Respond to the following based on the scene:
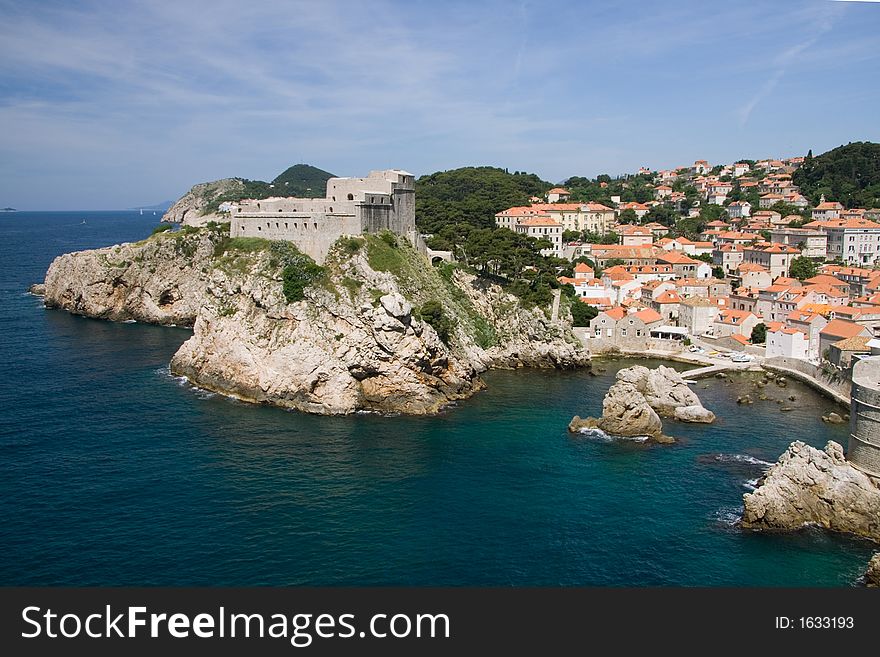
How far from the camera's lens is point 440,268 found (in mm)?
48562

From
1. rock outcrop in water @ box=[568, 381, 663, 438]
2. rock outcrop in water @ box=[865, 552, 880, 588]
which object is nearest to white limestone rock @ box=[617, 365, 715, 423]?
rock outcrop in water @ box=[568, 381, 663, 438]

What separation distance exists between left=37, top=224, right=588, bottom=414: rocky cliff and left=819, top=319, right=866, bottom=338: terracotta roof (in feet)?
47.8

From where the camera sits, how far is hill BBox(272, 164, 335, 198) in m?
150

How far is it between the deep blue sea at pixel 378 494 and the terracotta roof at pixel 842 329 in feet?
19.2

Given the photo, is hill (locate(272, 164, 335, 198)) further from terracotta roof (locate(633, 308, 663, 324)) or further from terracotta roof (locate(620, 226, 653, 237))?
terracotta roof (locate(633, 308, 663, 324))

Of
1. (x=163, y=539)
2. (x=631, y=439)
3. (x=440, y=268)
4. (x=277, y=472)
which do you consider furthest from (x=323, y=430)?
(x=440, y=268)

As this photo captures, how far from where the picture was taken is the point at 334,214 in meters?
41.2

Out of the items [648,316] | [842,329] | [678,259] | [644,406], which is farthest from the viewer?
[678,259]

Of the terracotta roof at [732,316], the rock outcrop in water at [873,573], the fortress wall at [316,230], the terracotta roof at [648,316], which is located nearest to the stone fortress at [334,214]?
the fortress wall at [316,230]

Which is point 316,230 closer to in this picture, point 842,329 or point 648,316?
point 648,316

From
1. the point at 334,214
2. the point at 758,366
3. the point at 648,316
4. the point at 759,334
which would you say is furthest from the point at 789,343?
the point at 334,214

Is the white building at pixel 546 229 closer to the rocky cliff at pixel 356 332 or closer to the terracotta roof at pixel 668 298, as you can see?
the terracotta roof at pixel 668 298

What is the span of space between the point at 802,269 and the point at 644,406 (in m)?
39.9

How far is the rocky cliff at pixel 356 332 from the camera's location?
112ft
